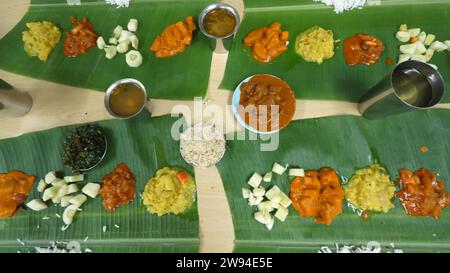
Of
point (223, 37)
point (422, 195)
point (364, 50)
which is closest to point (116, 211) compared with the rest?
point (223, 37)

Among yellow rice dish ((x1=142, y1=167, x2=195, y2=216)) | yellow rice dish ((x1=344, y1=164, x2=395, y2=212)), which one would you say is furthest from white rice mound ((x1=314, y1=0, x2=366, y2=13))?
yellow rice dish ((x1=142, y1=167, x2=195, y2=216))

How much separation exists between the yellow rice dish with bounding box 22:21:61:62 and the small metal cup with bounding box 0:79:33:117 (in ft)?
1.63

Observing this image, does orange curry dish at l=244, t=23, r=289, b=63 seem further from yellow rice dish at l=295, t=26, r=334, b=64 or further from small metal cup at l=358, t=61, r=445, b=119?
small metal cup at l=358, t=61, r=445, b=119

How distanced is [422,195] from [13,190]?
3891 mm

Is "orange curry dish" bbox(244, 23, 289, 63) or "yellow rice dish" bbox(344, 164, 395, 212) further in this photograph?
"orange curry dish" bbox(244, 23, 289, 63)

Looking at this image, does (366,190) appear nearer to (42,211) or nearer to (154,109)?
(154,109)

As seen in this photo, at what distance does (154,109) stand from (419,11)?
10.2 feet

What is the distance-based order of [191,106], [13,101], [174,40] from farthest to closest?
[174,40] → [191,106] → [13,101]

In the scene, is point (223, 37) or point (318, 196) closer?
point (318, 196)

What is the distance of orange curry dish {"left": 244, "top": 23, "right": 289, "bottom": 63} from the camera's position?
10.3 feet

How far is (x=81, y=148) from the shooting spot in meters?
2.81

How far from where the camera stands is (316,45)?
304cm

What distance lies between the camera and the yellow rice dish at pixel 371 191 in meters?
2.66

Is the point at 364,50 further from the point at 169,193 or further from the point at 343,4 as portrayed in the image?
the point at 169,193
